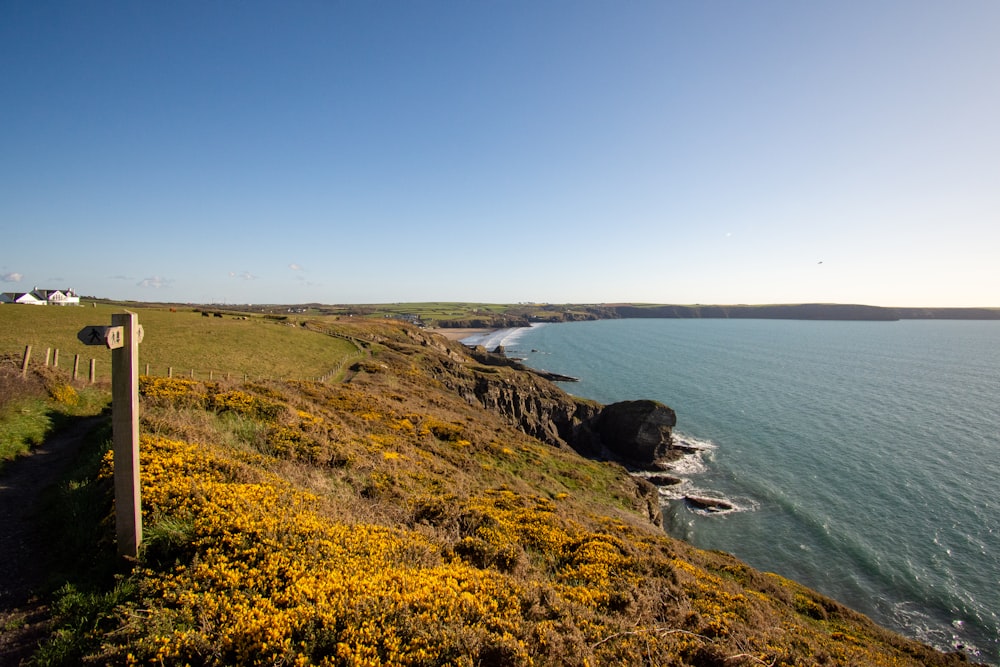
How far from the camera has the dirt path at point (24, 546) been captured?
7.26 meters

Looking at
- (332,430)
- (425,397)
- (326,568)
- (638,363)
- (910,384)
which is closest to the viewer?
(326,568)

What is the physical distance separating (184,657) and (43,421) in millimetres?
17459

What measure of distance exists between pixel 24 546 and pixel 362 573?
25.0 feet

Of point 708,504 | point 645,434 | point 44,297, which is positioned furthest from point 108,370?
point 44,297

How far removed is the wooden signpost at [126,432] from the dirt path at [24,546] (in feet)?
4.96

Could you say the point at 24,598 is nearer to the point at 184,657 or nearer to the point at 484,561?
the point at 184,657

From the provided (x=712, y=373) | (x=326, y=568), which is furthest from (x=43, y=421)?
(x=712, y=373)

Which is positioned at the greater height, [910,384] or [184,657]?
[184,657]

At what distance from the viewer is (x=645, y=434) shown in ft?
178

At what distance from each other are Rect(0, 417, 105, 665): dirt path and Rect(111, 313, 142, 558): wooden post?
1.49m

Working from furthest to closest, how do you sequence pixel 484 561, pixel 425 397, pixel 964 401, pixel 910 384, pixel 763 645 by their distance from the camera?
pixel 910 384 < pixel 964 401 < pixel 425 397 < pixel 484 561 < pixel 763 645

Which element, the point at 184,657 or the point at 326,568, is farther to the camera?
the point at 326,568

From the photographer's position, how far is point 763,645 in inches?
426

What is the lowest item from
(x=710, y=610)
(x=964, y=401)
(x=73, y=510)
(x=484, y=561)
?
(x=964, y=401)
